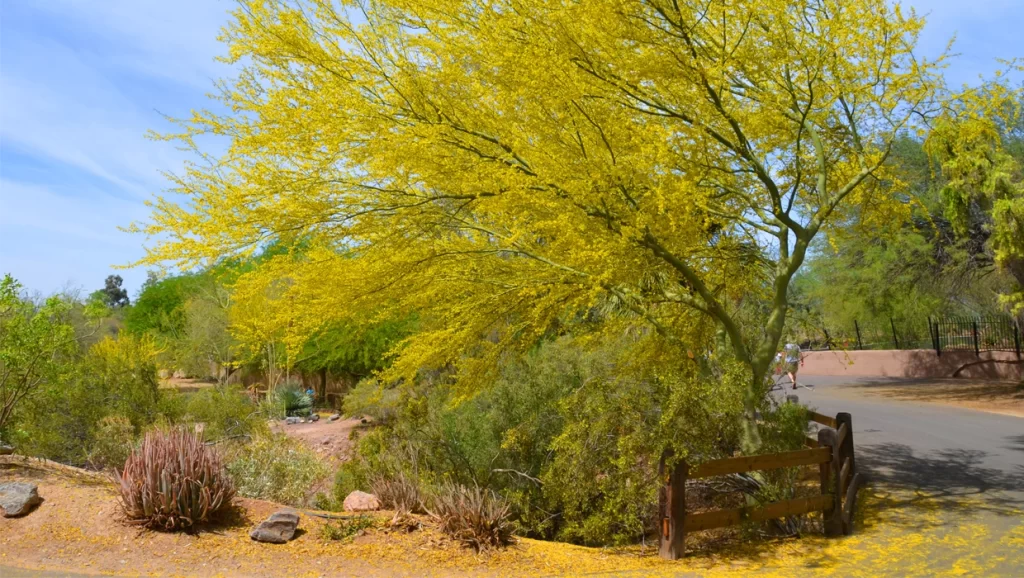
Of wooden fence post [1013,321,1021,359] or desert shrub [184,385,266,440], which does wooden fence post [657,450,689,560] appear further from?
wooden fence post [1013,321,1021,359]

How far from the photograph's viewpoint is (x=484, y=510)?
26.2 feet

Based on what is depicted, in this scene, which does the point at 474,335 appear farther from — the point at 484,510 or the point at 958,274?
the point at 958,274

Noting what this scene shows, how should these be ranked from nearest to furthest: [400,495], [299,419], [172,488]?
[172,488] → [400,495] → [299,419]

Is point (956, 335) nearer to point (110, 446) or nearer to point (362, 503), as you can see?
point (362, 503)

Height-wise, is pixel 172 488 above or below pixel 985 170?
below

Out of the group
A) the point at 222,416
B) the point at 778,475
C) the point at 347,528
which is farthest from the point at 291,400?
the point at 778,475

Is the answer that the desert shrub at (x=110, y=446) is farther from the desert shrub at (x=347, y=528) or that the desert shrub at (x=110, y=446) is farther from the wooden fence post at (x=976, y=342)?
the wooden fence post at (x=976, y=342)

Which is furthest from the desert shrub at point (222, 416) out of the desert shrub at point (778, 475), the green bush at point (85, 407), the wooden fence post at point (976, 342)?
the wooden fence post at point (976, 342)

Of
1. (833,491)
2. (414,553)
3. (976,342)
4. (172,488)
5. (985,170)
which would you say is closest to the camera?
(414,553)

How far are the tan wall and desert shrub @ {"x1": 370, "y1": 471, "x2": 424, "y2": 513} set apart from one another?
18739 millimetres

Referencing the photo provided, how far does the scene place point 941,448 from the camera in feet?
45.5

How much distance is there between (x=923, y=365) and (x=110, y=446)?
1228 inches

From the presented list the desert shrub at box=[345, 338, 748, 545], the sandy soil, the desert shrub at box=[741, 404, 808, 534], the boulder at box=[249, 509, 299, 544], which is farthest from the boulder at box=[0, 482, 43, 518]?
the sandy soil

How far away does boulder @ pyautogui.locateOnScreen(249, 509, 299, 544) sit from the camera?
759 cm
